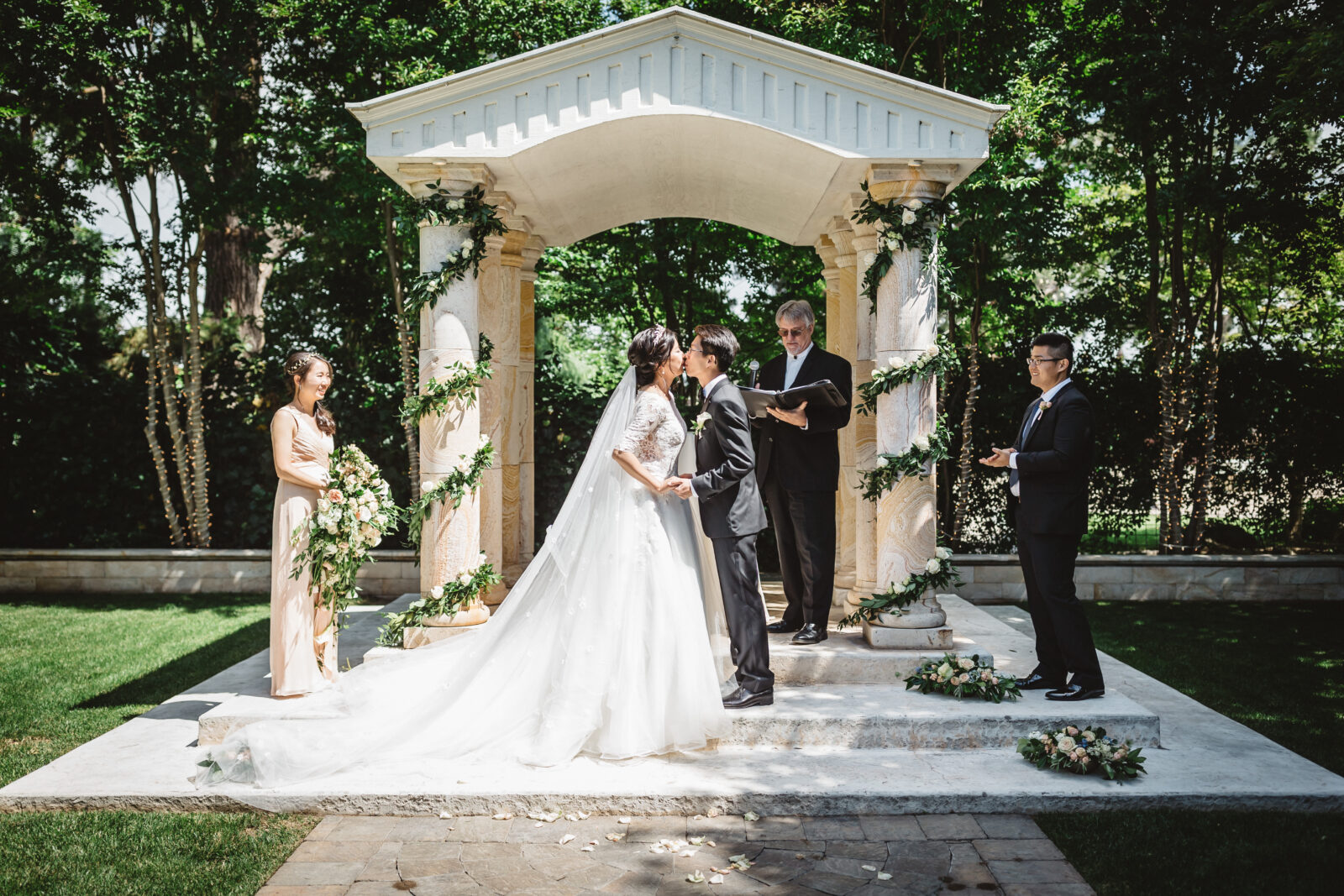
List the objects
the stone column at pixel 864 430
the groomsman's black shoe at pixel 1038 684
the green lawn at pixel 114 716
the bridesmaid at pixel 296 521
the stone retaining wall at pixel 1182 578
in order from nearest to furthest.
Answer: the green lawn at pixel 114 716, the bridesmaid at pixel 296 521, the groomsman's black shoe at pixel 1038 684, the stone column at pixel 864 430, the stone retaining wall at pixel 1182 578

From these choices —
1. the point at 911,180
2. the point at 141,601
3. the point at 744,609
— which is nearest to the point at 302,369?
the point at 744,609

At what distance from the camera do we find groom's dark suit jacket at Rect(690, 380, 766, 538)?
16.3 feet

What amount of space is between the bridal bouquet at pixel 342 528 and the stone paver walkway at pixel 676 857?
5.00ft

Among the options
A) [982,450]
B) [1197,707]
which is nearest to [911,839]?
[1197,707]

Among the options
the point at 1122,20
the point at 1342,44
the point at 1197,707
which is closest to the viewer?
the point at 1197,707

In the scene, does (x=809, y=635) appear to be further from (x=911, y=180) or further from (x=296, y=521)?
(x=296, y=521)

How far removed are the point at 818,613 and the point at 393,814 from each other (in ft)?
9.63

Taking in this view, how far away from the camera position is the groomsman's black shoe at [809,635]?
5.93 m

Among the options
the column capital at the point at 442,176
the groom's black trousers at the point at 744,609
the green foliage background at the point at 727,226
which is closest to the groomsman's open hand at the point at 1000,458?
the groom's black trousers at the point at 744,609

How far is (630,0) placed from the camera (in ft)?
34.9

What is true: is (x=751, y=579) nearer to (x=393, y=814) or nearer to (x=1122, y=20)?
(x=393, y=814)

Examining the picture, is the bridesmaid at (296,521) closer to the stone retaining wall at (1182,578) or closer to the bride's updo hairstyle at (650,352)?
the bride's updo hairstyle at (650,352)

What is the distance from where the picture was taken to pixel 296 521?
530cm

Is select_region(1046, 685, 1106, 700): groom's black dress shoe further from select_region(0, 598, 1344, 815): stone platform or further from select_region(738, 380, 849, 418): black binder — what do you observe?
select_region(738, 380, 849, 418): black binder
